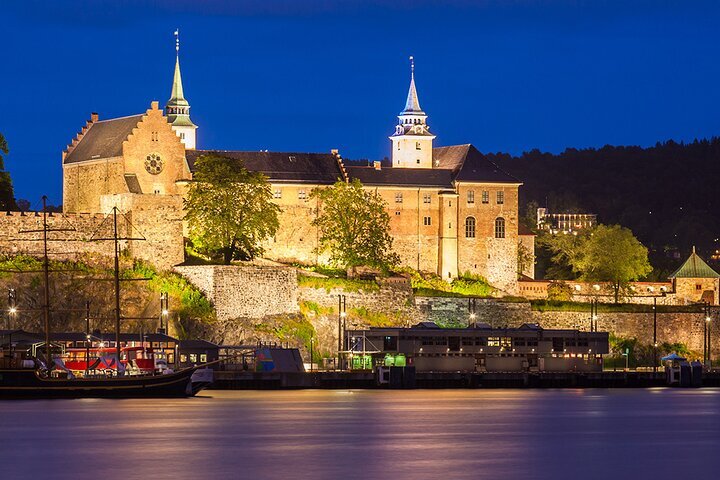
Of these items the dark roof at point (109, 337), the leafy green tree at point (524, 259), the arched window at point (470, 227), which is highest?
the arched window at point (470, 227)

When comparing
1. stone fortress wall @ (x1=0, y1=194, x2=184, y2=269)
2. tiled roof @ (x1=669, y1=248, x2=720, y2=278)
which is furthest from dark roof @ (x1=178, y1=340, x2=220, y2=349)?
tiled roof @ (x1=669, y1=248, x2=720, y2=278)

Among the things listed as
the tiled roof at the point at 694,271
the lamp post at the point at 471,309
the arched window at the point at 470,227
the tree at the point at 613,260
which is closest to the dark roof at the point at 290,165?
the arched window at the point at 470,227

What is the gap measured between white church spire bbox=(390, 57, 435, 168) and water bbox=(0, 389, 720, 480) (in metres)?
39.8

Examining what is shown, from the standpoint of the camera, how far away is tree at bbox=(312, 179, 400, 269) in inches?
4599

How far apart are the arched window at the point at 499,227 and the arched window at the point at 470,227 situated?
1616 millimetres

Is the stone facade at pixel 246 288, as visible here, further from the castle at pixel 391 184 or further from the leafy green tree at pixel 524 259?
the leafy green tree at pixel 524 259

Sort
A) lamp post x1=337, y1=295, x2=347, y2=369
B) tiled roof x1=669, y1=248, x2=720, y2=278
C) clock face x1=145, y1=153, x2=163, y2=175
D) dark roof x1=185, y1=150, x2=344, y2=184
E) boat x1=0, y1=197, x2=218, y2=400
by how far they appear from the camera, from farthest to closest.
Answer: tiled roof x1=669, y1=248, x2=720, y2=278 → dark roof x1=185, y1=150, x2=344, y2=184 → clock face x1=145, y1=153, x2=163, y2=175 → lamp post x1=337, y1=295, x2=347, y2=369 → boat x1=0, y1=197, x2=218, y2=400

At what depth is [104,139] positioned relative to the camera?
A: 115125mm

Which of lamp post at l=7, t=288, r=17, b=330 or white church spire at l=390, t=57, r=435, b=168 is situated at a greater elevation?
white church spire at l=390, t=57, r=435, b=168

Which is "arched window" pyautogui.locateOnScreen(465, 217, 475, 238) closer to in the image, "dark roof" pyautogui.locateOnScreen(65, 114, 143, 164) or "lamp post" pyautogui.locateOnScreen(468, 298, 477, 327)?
"lamp post" pyautogui.locateOnScreen(468, 298, 477, 327)

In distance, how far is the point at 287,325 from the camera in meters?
106

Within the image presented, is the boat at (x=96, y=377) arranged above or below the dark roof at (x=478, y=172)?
below

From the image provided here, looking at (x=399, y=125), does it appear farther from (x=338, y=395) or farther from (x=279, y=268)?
(x=338, y=395)

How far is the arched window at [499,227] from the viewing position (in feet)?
411
